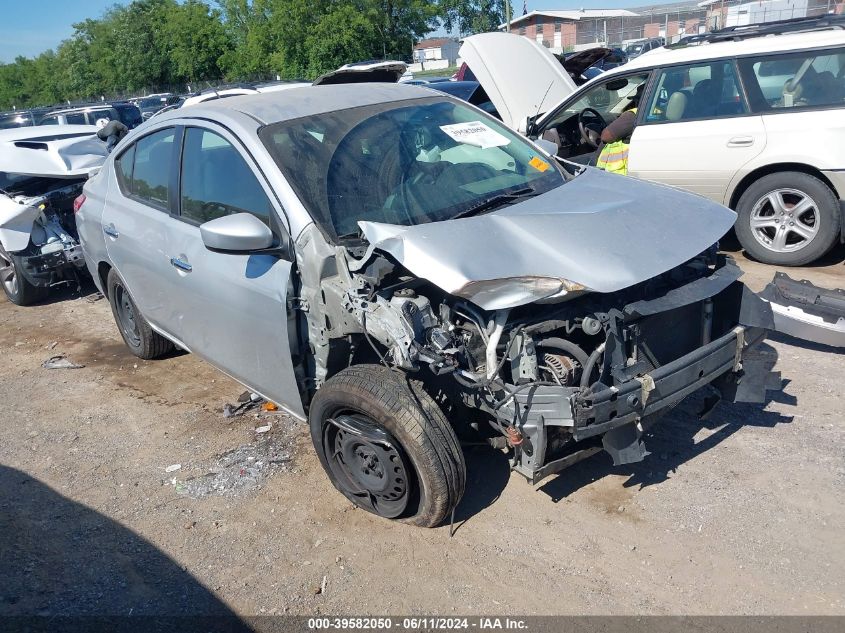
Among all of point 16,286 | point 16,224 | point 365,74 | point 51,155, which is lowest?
point 16,286

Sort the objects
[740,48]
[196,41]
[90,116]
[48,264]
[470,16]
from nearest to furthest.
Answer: [740,48]
[48,264]
[90,116]
[196,41]
[470,16]

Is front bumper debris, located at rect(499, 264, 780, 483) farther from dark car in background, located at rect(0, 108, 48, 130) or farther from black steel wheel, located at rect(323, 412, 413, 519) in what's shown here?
dark car in background, located at rect(0, 108, 48, 130)

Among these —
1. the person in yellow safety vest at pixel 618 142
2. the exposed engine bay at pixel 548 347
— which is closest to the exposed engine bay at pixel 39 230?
the exposed engine bay at pixel 548 347

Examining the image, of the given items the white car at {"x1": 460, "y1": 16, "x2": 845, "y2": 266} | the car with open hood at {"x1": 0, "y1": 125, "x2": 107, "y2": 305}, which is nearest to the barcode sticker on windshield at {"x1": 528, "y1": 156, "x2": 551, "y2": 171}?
the white car at {"x1": 460, "y1": 16, "x2": 845, "y2": 266}

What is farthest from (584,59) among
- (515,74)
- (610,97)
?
(515,74)

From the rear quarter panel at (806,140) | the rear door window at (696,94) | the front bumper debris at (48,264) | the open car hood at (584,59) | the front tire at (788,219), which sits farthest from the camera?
the open car hood at (584,59)

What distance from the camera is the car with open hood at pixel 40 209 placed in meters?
6.94

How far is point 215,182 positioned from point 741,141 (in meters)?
4.49

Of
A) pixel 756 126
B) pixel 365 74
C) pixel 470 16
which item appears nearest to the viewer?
pixel 365 74

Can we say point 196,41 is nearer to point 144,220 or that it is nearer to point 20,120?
point 20,120

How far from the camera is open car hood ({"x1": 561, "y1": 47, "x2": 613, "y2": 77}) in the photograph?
9.34 m

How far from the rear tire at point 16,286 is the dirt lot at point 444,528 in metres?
3.22

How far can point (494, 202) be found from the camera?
3.63 meters

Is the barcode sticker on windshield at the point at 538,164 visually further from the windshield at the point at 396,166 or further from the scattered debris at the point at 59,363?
the scattered debris at the point at 59,363
